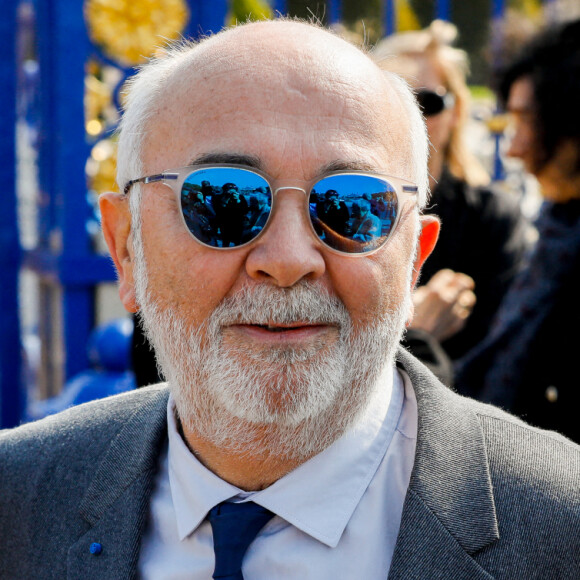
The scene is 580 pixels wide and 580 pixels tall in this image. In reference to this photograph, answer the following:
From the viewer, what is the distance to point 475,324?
296cm

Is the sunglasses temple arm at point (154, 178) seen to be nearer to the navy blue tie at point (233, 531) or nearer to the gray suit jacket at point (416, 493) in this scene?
the gray suit jacket at point (416, 493)

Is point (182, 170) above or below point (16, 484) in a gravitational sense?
above

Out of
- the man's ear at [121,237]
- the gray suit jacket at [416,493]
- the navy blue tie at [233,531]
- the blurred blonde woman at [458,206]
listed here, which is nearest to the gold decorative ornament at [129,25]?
the blurred blonde woman at [458,206]

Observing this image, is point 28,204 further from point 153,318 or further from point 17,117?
point 153,318

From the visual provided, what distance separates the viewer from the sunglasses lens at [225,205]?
4.56ft

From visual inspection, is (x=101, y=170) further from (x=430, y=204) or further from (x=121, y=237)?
(x=121, y=237)

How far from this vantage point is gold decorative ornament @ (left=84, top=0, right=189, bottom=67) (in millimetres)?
3605

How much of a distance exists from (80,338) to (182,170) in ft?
8.26

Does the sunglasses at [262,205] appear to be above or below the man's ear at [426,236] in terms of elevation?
above

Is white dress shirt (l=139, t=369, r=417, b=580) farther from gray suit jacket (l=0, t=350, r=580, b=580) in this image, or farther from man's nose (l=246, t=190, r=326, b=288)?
man's nose (l=246, t=190, r=326, b=288)

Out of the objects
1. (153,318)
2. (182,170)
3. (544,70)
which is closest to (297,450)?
(153,318)

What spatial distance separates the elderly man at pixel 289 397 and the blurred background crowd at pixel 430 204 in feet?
0.35

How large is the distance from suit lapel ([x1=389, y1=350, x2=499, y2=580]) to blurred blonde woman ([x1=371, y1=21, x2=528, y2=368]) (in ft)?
4.22

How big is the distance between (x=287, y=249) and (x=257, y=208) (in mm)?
105
